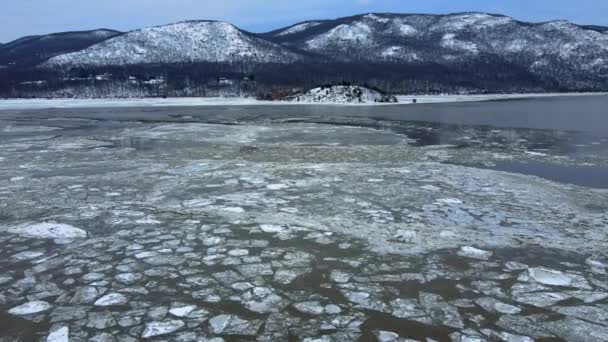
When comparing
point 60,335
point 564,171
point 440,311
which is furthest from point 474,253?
point 564,171

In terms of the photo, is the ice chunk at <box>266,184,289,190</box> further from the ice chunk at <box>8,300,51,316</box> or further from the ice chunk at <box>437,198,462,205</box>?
the ice chunk at <box>8,300,51,316</box>

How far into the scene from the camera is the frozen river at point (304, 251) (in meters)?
3.78

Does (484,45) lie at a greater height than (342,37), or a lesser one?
lesser

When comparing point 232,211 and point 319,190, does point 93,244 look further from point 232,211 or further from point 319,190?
point 319,190

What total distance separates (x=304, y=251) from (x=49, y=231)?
11.5 ft

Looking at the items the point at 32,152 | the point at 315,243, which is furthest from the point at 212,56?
the point at 315,243

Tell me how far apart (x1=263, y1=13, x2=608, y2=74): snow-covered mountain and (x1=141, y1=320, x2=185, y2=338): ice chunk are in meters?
159

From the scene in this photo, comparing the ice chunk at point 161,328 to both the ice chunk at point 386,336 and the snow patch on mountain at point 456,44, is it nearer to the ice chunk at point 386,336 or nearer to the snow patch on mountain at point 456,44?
the ice chunk at point 386,336

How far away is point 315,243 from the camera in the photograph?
5.65m

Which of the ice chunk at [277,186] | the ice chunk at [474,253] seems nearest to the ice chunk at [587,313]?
the ice chunk at [474,253]

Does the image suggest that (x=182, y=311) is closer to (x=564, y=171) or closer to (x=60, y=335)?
(x=60, y=335)

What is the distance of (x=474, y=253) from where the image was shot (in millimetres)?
5320

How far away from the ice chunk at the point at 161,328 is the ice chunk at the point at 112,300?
0.56m

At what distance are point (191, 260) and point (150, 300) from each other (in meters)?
1.00
